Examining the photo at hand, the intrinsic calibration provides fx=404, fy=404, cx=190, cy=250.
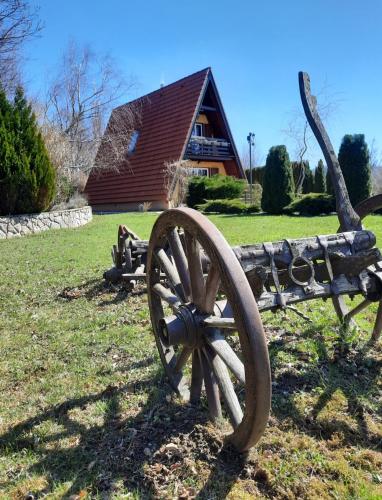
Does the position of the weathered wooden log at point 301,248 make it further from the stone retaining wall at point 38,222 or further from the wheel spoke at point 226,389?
the stone retaining wall at point 38,222

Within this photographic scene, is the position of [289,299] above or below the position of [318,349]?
above

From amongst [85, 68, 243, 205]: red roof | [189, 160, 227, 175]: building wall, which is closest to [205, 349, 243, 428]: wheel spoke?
[85, 68, 243, 205]: red roof

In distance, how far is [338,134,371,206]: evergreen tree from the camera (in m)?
14.8

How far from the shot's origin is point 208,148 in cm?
2208

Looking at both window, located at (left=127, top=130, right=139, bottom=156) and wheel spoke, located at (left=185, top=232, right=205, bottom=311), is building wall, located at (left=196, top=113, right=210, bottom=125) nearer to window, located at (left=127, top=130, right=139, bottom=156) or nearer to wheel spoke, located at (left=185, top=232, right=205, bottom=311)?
window, located at (left=127, top=130, right=139, bottom=156)

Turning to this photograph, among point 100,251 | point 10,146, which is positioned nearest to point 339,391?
point 100,251

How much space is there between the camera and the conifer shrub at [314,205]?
1473 centimetres

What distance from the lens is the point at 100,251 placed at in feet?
27.2

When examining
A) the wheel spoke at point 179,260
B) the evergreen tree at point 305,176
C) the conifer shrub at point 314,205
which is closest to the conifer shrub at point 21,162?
the conifer shrub at point 314,205

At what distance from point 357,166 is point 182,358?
14.4 metres

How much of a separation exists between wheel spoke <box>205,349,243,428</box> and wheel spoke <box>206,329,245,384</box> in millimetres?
99

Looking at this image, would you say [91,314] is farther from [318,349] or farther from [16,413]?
[318,349]

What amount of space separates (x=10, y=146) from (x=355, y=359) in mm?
12240

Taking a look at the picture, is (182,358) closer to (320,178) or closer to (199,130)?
(199,130)
